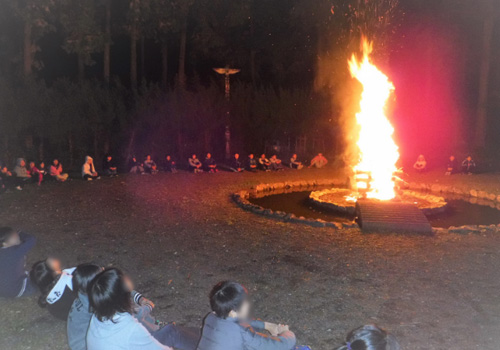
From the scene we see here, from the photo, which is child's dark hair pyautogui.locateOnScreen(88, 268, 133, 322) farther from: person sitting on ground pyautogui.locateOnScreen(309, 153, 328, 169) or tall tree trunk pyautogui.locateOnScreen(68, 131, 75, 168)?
person sitting on ground pyautogui.locateOnScreen(309, 153, 328, 169)

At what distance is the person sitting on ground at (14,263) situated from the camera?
5836 millimetres

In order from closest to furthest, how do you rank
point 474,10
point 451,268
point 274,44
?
point 451,268
point 474,10
point 274,44

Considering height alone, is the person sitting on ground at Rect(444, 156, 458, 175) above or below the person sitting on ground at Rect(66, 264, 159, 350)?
above

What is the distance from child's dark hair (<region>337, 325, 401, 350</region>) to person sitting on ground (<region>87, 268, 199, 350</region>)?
5.64ft

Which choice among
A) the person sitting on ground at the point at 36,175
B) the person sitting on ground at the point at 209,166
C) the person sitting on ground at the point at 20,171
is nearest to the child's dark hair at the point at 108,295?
the person sitting on ground at the point at 20,171

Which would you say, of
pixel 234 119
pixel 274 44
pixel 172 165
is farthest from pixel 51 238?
pixel 274 44

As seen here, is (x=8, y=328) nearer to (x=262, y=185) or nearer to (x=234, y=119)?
(x=262, y=185)

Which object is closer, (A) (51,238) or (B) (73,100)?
(A) (51,238)

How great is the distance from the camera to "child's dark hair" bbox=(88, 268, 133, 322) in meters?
3.74

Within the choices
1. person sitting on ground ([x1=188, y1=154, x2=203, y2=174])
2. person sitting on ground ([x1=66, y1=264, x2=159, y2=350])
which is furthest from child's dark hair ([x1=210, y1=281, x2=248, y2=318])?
person sitting on ground ([x1=188, y1=154, x2=203, y2=174])

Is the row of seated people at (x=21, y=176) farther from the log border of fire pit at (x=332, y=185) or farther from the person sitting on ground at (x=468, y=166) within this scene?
the person sitting on ground at (x=468, y=166)

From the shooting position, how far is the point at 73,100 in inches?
788

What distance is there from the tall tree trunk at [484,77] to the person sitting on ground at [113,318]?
78.8ft

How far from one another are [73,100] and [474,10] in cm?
2116
